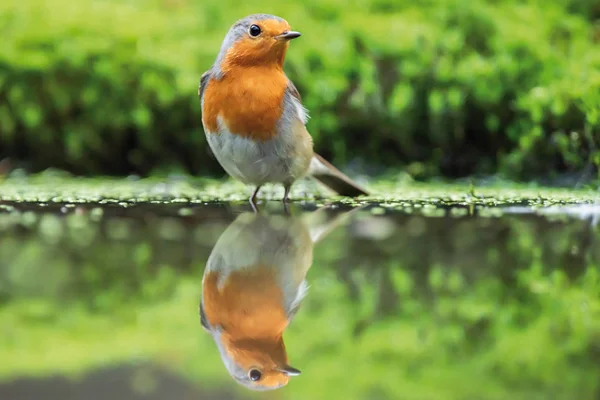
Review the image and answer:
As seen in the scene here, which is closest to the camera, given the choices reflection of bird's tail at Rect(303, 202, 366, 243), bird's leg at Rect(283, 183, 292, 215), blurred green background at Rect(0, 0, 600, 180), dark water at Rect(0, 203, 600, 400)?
dark water at Rect(0, 203, 600, 400)

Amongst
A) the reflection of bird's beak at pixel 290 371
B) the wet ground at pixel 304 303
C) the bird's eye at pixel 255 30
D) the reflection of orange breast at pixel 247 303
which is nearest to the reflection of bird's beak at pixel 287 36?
the bird's eye at pixel 255 30

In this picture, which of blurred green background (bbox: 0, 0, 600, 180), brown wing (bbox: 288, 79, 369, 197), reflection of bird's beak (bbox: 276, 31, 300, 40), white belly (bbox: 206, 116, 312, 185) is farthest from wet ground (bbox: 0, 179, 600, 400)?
blurred green background (bbox: 0, 0, 600, 180)

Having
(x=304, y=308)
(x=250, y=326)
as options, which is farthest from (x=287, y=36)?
(x=250, y=326)

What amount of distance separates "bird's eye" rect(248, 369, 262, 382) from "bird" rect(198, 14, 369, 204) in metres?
2.16

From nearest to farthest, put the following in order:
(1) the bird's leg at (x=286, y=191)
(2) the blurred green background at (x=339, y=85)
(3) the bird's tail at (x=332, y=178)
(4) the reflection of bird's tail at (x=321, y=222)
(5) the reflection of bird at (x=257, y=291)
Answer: (5) the reflection of bird at (x=257, y=291), (4) the reflection of bird's tail at (x=321, y=222), (1) the bird's leg at (x=286, y=191), (3) the bird's tail at (x=332, y=178), (2) the blurred green background at (x=339, y=85)

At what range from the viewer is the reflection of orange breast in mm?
1952

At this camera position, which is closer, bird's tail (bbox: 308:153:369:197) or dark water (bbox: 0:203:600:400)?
dark water (bbox: 0:203:600:400)

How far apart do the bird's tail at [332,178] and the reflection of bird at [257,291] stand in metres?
0.84

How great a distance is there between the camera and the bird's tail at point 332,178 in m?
4.44

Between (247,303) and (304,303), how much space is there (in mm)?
165

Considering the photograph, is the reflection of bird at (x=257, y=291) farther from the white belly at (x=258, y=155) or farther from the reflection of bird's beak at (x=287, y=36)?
the reflection of bird's beak at (x=287, y=36)

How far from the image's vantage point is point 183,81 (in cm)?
531

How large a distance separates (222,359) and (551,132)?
3.63 m

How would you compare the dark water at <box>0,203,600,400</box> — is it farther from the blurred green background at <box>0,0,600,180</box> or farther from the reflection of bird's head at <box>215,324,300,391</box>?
the blurred green background at <box>0,0,600,180</box>
